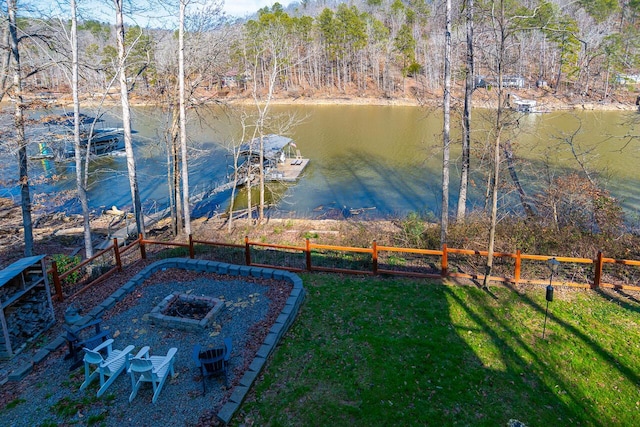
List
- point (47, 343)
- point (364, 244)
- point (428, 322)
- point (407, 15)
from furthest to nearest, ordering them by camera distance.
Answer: point (407, 15)
point (364, 244)
point (428, 322)
point (47, 343)

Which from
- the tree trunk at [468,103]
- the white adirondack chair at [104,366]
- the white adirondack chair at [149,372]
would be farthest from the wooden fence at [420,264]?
the white adirondack chair at [149,372]

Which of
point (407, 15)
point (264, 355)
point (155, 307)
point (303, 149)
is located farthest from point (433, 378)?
point (407, 15)

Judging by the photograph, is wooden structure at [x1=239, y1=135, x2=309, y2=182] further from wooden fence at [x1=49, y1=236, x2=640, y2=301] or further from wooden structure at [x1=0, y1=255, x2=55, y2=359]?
wooden structure at [x1=0, y1=255, x2=55, y2=359]

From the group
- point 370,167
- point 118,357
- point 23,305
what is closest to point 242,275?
point 118,357

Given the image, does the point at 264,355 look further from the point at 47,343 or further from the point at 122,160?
the point at 122,160

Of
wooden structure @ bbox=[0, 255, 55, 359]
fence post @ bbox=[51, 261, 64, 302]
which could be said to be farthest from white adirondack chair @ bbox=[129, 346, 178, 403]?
fence post @ bbox=[51, 261, 64, 302]
